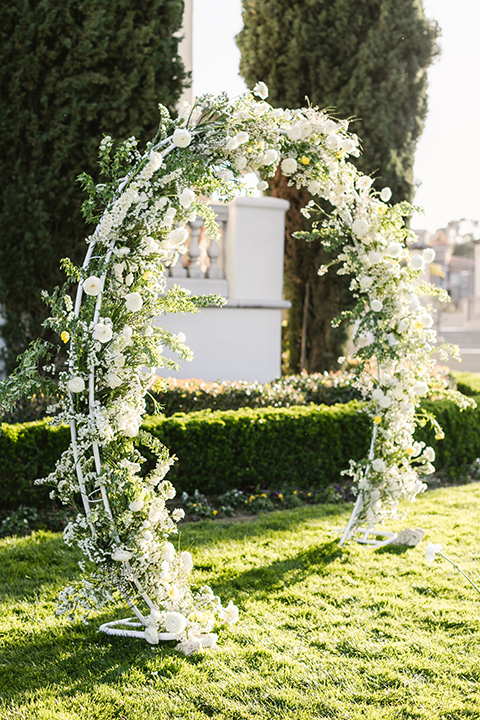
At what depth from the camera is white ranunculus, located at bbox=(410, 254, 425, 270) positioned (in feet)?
14.0

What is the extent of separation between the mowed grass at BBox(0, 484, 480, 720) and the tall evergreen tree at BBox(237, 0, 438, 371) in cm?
511

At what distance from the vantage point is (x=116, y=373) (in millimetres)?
3184

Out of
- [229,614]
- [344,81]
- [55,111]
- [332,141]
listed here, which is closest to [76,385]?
[229,614]

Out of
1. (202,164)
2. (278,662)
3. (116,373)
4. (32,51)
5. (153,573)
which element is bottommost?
(278,662)

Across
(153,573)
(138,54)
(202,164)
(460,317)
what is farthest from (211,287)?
(460,317)

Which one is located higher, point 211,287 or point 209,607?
point 211,287

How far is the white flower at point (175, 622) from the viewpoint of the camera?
3191mm

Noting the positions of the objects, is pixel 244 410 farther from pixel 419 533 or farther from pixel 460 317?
pixel 460 317

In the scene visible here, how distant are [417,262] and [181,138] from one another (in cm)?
181

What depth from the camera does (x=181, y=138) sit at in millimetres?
3254

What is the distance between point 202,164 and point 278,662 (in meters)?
2.47

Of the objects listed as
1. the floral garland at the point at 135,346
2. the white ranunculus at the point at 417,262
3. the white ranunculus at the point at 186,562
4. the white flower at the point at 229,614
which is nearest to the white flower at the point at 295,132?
the floral garland at the point at 135,346

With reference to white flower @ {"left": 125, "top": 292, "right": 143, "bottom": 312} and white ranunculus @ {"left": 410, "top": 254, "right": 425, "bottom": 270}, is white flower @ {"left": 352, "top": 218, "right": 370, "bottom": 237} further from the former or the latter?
white flower @ {"left": 125, "top": 292, "right": 143, "bottom": 312}

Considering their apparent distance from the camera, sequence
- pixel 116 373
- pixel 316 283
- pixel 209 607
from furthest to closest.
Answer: pixel 316 283 < pixel 209 607 < pixel 116 373
